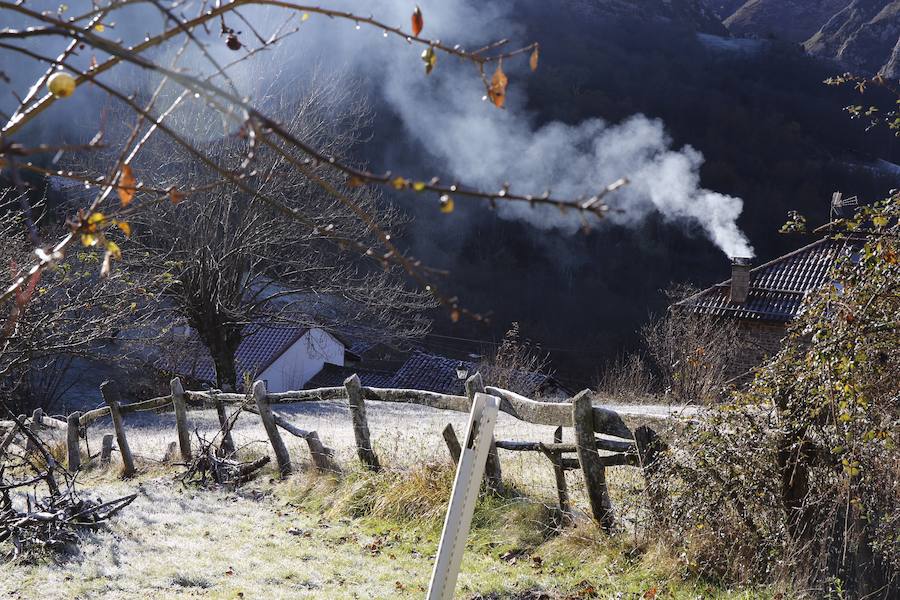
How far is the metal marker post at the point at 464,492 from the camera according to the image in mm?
3072

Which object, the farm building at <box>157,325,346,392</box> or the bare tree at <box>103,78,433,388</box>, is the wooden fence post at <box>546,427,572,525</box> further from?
the farm building at <box>157,325,346,392</box>

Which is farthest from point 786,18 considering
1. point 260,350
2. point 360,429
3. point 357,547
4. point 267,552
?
point 267,552

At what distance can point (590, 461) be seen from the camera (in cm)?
595

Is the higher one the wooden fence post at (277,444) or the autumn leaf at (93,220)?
the autumn leaf at (93,220)

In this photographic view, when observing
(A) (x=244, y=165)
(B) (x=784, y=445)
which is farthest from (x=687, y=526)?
(A) (x=244, y=165)

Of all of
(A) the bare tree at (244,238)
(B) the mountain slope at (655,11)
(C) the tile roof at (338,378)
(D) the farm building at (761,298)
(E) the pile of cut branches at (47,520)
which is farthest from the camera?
(B) the mountain slope at (655,11)

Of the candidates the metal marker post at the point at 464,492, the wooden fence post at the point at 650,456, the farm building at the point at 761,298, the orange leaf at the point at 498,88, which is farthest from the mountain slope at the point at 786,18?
the orange leaf at the point at 498,88

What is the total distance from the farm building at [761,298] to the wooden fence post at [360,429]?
68.2 ft

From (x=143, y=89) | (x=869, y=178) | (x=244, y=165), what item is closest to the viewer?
(x=244, y=165)

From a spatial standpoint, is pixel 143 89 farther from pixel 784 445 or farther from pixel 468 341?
pixel 468 341

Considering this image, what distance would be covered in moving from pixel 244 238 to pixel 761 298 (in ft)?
56.9

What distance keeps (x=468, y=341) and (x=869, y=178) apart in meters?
33.0

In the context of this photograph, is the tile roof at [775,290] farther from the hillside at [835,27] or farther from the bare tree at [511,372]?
the hillside at [835,27]

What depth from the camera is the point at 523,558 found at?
6074mm
